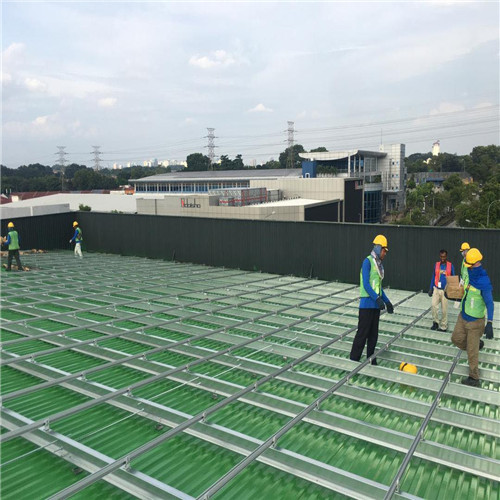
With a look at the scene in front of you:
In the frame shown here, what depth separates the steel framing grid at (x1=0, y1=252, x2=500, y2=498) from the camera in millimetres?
4340

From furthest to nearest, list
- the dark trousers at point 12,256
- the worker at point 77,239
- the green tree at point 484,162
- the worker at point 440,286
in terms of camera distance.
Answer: the green tree at point 484,162, the worker at point 77,239, the dark trousers at point 12,256, the worker at point 440,286

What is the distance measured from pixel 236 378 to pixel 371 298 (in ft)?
7.79

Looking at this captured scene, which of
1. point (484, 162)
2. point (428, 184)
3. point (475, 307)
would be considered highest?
point (484, 162)

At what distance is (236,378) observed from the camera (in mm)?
6691

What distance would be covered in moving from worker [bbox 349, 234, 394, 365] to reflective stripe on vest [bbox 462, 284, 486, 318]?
1.07m

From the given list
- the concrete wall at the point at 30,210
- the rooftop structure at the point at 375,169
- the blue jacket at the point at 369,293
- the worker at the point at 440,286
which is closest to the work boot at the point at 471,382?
the blue jacket at the point at 369,293

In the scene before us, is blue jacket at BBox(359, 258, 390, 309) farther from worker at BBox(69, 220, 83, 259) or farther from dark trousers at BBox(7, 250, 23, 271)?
worker at BBox(69, 220, 83, 259)

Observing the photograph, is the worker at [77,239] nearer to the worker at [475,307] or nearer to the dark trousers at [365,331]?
the dark trousers at [365,331]

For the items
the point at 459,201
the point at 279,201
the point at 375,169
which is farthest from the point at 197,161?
the point at 279,201

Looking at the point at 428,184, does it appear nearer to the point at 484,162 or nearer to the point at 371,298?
the point at 484,162

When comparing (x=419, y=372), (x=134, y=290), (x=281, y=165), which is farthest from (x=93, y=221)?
(x=281, y=165)

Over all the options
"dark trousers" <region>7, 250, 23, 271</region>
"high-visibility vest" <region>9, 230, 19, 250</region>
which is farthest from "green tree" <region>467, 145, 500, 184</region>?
"high-visibility vest" <region>9, 230, 19, 250</region>

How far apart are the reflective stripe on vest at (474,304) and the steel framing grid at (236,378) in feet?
3.32

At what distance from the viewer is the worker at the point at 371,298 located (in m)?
6.71
